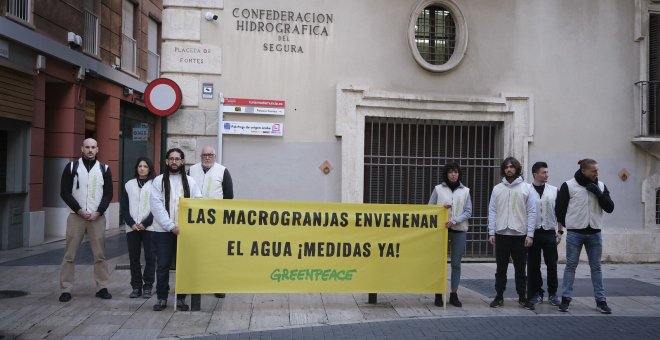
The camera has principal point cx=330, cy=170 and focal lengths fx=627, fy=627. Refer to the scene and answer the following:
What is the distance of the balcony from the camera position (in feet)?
38.2

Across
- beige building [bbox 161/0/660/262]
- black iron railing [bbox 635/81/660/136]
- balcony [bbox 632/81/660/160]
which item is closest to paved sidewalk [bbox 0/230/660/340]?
beige building [bbox 161/0/660/262]

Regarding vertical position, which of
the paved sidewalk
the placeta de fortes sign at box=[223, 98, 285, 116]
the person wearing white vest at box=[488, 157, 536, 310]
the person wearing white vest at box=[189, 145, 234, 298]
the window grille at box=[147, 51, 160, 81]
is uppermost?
the window grille at box=[147, 51, 160, 81]

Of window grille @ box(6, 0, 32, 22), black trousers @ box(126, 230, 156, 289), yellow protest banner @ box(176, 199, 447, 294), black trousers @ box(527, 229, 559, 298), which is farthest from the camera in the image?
window grille @ box(6, 0, 32, 22)

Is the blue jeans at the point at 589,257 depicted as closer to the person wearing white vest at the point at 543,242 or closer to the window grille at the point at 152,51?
the person wearing white vest at the point at 543,242

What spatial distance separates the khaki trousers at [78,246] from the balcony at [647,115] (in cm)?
948

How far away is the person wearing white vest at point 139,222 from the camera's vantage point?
7.73 metres

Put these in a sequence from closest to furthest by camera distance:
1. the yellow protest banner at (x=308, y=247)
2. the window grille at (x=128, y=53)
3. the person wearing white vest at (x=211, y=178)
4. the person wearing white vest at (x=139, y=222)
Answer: the yellow protest banner at (x=308, y=247) < the person wearing white vest at (x=139, y=222) < the person wearing white vest at (x=211, y=178) < the window grille at (x=128, y=53)

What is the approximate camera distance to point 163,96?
9.53 m

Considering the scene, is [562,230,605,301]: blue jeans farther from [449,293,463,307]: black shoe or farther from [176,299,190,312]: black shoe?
[176,299,190,312]: black shoe

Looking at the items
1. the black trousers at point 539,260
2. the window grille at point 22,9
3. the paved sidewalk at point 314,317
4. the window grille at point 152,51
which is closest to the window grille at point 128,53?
the window grille at point 152,51

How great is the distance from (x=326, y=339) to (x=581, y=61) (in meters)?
8.13

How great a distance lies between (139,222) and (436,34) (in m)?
6.55

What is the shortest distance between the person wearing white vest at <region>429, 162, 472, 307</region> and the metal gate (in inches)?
127

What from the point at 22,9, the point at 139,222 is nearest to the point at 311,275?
the point at 139,222
